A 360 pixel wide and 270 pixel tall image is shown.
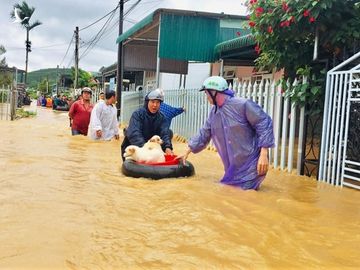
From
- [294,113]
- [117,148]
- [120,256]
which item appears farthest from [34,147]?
[120,256]

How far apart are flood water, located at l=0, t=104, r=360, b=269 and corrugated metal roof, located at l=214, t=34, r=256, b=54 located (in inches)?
227

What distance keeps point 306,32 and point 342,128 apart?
1.67 m

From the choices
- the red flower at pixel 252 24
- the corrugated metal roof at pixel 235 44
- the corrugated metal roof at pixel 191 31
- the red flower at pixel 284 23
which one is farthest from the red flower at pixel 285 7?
the corrugated metal roof at pixel 191 31

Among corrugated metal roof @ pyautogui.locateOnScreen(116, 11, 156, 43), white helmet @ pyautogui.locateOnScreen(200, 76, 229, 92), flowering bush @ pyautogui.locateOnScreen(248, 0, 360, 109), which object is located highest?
corrugated metal roof @ pyautogui.locateOnScreen(116, 11, 156, 43)

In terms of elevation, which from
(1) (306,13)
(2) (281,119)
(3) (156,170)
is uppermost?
(1) (306,13)

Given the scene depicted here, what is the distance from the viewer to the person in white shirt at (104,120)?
1043cm

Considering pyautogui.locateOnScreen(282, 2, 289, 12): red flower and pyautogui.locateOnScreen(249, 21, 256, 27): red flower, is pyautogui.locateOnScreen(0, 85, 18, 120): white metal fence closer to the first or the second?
pyautogui.locateOnScreen(249, 21, 256, 27): red flower

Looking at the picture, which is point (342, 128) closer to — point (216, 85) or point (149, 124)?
point (216, 85)

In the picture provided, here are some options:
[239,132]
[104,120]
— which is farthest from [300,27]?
[104,120]

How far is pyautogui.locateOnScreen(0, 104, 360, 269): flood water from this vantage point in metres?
3.28

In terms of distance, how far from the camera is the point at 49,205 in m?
4.70

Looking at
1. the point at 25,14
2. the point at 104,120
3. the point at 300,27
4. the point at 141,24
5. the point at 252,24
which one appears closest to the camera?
the point at 300,27

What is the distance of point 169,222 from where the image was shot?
13.8 ft

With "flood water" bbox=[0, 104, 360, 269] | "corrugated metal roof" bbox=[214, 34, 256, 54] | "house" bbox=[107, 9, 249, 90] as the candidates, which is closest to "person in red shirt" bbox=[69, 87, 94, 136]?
"house" bbox=[107, 9, 249, 90]
